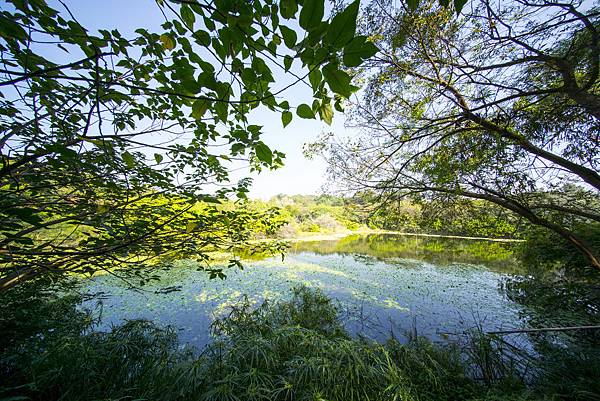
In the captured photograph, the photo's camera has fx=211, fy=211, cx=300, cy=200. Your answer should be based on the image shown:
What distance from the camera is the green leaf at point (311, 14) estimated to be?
430 mm

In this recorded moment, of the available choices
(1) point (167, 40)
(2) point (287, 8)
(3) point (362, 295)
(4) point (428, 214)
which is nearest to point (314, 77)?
(2) point (287, 8)

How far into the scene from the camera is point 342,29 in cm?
42

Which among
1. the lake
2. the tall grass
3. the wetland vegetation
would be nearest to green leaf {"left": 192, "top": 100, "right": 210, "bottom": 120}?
the wetland vegetation

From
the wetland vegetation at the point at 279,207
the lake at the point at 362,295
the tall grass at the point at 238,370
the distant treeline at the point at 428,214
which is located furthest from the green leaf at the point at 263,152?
the lake at the point at 362,295

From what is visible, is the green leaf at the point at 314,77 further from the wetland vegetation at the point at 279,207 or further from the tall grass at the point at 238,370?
the tall grass at the point at 238,370

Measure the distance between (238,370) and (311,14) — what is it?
3254 millimetres

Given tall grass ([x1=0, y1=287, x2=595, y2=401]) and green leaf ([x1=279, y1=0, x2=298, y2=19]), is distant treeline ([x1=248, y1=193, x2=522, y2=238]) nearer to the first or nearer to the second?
tall grass ([x1=0, y1=287, x2=595, y2=401])

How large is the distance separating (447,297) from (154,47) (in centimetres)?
1075

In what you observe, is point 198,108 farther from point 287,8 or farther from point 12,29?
point 12,29

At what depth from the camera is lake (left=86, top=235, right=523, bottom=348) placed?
5.96 metres

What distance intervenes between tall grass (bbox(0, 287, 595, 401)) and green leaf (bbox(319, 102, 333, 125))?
265cm

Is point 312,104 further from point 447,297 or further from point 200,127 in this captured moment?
point 447,297

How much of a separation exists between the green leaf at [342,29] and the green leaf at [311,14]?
51mm

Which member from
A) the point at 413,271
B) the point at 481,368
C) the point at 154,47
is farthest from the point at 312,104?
the point at 413,271
